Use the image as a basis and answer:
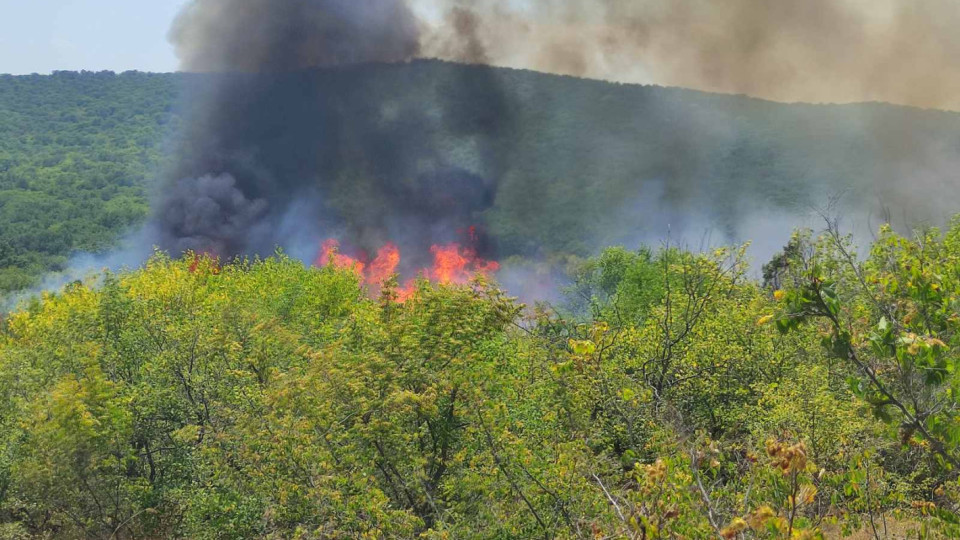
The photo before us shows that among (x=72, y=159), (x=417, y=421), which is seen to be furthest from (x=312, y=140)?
(x=417, y=421)

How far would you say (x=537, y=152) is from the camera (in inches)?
5069

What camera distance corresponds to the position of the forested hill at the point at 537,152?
310ft

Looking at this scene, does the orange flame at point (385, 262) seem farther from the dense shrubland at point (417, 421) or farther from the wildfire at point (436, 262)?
the dense shrubland at point (417, 421)

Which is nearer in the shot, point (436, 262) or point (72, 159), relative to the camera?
point (436, 262)

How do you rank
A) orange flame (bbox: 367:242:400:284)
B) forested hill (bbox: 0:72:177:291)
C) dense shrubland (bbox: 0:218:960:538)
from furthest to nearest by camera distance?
1. forested hill (bbox: 0:72:177:291)
2. orange flame (bbox: 367:242:400:284)
3. dense shrubland (bbox: 0:218:960:538)

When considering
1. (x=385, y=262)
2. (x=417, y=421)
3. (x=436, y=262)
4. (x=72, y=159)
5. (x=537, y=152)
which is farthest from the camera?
(x=537, y=152)

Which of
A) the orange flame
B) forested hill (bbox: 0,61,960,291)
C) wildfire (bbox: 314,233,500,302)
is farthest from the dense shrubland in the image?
forested hill (bbox: 0,61,960,291)

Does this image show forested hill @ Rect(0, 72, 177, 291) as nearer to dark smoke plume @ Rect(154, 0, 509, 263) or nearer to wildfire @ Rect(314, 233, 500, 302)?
dark smoke plume @ Rect(154, 0, 509, 263)

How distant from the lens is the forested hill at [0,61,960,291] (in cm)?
9438

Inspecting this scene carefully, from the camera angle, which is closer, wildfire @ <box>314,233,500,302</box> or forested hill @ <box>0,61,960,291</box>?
wildfire @ <box>314,233,500,302</box>

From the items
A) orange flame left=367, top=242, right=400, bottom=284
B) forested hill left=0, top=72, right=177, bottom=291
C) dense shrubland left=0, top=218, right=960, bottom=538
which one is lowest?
dense shrubland left=0, top=218, right=960, bottom=538

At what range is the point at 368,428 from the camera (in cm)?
1538

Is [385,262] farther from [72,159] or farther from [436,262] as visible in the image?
[72,159]

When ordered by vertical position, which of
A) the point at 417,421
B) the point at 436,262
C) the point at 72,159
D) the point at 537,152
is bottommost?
the point at 417,421
